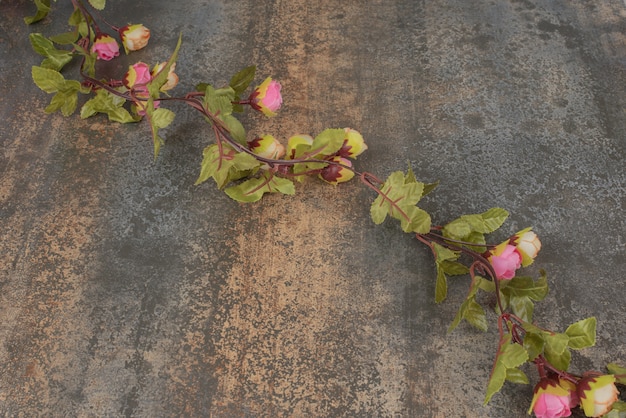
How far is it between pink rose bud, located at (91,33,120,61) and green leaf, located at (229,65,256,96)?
302mm

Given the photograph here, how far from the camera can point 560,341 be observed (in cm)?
85

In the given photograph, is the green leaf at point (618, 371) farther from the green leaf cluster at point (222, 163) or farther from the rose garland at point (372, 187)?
the green leaf cluster at point (222, 163)

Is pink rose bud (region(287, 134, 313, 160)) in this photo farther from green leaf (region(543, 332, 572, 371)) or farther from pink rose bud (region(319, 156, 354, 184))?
green leaf (region(543, 332, 572, 371))

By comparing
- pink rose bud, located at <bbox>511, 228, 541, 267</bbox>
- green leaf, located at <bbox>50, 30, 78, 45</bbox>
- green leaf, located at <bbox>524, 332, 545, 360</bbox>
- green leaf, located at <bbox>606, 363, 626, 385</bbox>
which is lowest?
green leaf, located at <bbox>606, 363, 626, 385</bbox>

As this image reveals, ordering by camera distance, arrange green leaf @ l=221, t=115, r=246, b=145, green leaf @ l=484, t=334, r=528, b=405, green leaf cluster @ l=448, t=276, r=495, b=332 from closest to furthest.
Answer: green leaf @ l=484, t=334, r=528, b=405, green leaf cluster @ l=448, t=276, r=495, b=332, green leaf @ l=221, t=115, r=246, b=145

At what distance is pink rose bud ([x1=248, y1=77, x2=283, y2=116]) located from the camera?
1105 millimetres

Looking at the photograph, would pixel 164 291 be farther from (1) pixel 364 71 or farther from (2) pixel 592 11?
(2) pixel 592 11

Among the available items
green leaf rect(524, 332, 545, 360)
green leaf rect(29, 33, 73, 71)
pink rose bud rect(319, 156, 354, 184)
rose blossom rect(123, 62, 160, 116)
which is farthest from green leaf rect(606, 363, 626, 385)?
green leaf rect(29, 33, 73, 71)

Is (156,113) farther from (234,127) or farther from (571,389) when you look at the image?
(571,389)

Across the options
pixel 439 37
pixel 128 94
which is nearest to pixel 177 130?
pixel 128 94

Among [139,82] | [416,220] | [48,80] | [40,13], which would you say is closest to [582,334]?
[416,220]

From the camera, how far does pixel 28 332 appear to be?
976 millimetres

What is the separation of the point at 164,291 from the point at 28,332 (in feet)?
0.63

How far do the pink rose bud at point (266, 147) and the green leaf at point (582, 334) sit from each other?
1.64 feet
